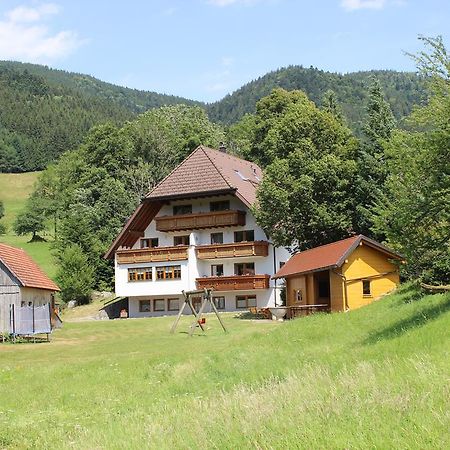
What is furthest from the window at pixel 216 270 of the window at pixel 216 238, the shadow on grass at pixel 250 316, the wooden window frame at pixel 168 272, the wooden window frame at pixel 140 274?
the shadow on grass at pixel 250 316

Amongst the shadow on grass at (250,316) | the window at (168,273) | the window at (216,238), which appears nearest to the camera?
the shadow on grass at (250,316)

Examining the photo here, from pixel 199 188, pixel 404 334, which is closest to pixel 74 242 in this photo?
pixel 199 188

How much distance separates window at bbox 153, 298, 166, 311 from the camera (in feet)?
178

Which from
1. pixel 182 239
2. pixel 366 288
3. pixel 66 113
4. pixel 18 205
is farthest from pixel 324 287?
pixel 66 113

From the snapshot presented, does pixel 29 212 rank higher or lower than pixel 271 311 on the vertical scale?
higher

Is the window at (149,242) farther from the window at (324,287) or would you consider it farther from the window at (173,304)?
the window at (324,287)

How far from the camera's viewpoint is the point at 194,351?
25.5m

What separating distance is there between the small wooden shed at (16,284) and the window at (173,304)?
49.2 ft

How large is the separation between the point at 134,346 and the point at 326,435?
2360 cm

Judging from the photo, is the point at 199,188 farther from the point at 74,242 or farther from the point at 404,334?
the point at 404,334

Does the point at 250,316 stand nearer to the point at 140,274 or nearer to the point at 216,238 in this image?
the point at 216,238

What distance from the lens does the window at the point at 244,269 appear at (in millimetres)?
51969

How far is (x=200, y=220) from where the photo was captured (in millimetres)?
52500

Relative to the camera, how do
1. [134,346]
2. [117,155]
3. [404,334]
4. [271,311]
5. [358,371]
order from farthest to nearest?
[117,155]
[271,311]
[134,346]
[404,334]
[358,371]
